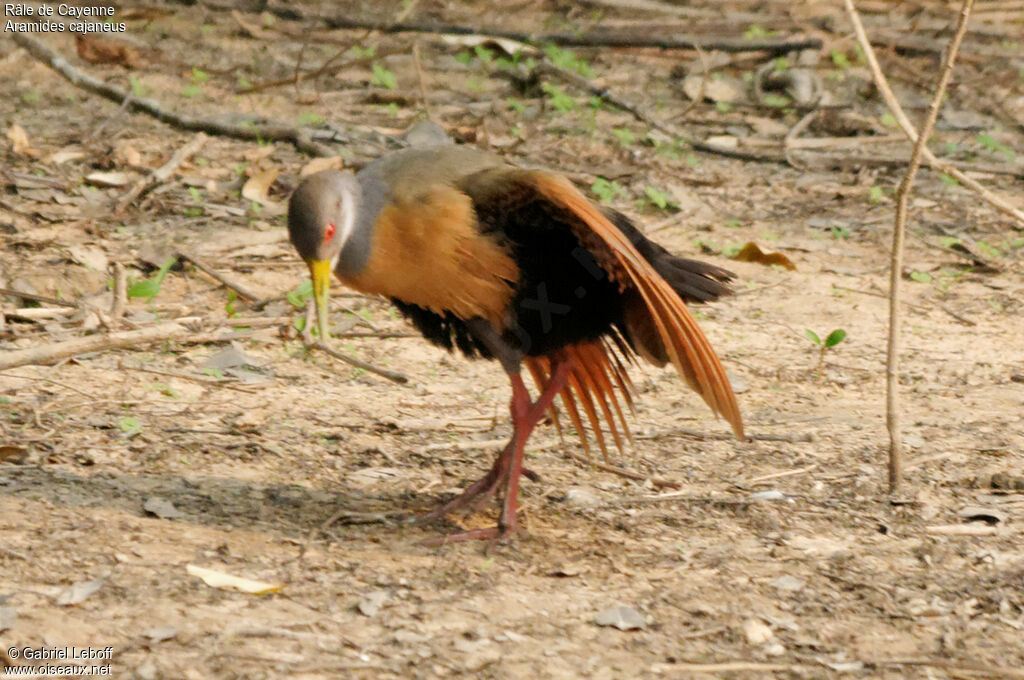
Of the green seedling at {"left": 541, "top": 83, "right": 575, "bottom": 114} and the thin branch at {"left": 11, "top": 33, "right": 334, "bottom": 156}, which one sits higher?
the green seedling at {"left": 541, "top": 83, "right": 575, "bottom": 114}

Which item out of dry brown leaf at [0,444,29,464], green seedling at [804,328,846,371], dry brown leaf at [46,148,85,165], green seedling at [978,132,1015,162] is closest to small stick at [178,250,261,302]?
dry brown leaf at [46,148,85,165]

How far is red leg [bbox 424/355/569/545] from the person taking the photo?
13.0ft

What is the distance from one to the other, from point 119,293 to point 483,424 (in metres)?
1.76

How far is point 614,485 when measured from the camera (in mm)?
4457

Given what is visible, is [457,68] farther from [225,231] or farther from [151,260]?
[151,260]

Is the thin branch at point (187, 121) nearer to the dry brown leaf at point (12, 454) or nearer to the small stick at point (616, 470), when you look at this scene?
the small stick at point (616, 470)

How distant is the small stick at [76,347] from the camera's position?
438 cm

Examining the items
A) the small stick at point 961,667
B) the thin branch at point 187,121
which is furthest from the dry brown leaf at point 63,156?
the small stick at point 961,667

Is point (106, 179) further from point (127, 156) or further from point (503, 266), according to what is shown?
point (503, 266)

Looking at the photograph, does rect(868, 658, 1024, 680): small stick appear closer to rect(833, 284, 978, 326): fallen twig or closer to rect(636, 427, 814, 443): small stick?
rect(636, 427, 814, 443): small stick

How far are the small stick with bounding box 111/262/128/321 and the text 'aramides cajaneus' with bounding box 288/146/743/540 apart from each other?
1.82m

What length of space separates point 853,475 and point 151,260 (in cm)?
350

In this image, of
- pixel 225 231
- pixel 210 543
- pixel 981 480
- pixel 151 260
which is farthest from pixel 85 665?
pixel 225 231

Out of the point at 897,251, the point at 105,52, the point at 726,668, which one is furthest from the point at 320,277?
the point at 105,52
